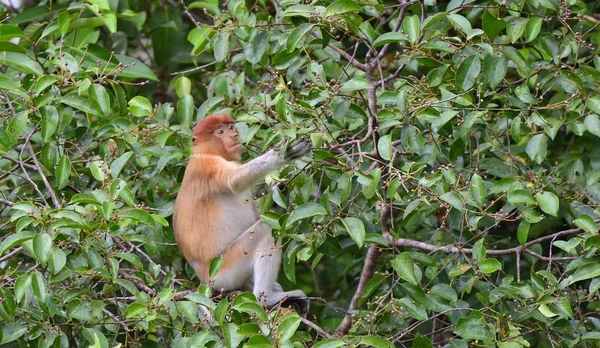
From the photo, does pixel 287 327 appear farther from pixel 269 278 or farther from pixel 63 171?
pixel 269 278

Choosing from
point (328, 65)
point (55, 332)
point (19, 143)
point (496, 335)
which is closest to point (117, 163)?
point (19, 143)

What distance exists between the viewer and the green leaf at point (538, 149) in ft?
17.6

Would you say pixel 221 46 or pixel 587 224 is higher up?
pixel 221 46

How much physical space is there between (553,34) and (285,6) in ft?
4.44

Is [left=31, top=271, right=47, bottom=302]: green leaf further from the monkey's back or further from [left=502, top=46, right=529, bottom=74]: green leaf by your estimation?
[left=502, top=46, right=529, bottom=74]: green leaf

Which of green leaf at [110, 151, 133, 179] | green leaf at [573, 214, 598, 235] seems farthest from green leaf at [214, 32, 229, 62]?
green leaf at [573, 214, 598, 235]

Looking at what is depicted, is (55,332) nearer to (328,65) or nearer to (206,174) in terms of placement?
(206,174)

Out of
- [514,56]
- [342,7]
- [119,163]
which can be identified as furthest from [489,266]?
[119,163]

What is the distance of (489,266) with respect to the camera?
4.68 meters

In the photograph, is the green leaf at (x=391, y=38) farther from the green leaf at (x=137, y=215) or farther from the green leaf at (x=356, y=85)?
the green leaf at (x=137, y=215)

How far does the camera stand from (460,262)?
16.3 feet

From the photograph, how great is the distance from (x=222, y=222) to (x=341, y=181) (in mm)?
1707

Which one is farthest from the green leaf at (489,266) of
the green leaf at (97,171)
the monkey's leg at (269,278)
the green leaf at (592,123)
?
the green leaf at (97,171)

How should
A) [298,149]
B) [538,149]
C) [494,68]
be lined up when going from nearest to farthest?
[494,68] → [298,149] → [538,149]
